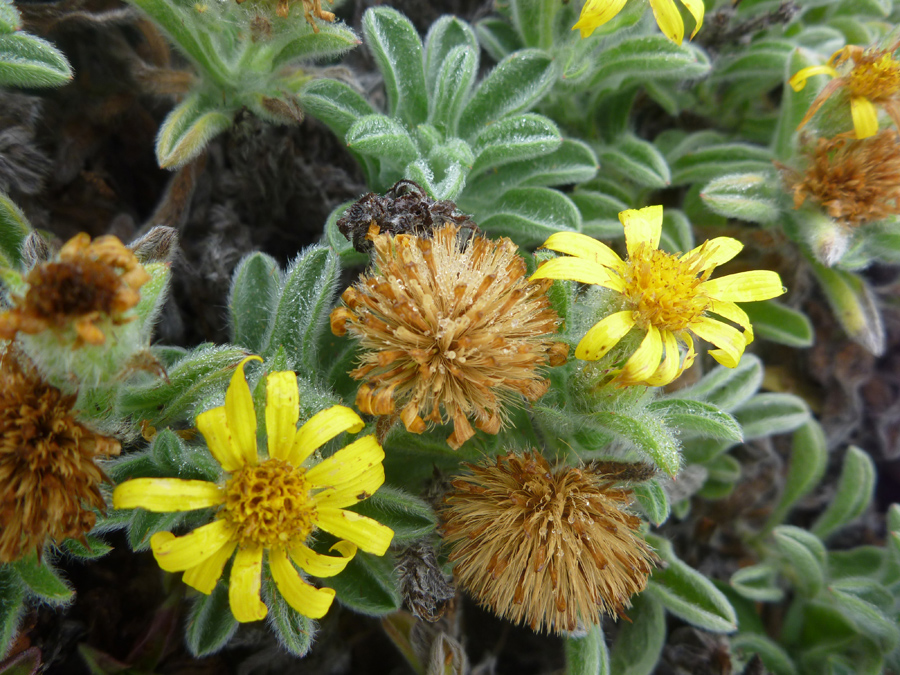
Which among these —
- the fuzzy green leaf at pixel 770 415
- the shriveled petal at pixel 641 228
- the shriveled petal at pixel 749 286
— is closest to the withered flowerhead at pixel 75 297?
the shriveled petal at pixel 641 228

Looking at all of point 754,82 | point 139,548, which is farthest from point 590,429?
point 754,82

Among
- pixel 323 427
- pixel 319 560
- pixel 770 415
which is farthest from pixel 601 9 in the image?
pixel 319 560

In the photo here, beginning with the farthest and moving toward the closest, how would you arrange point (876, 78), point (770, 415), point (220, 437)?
point (770, 415)
point (876, 78)
point (220, 437)

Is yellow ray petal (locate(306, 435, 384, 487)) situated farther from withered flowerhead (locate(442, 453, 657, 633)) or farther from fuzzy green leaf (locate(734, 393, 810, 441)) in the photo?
fuzzy green leaf (locate(734, 393, 810, 441))

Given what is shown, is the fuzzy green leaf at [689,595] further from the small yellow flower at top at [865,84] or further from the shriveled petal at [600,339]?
the small yellow flower at top at [865,84]

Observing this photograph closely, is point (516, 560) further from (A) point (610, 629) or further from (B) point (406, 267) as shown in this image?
(A) point (610, 629)

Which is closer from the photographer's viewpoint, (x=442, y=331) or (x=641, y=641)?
(x=442, y=331)

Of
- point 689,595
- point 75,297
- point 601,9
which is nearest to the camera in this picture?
point 75,297

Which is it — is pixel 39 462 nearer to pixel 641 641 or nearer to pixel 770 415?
pixel 641 641
